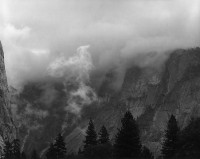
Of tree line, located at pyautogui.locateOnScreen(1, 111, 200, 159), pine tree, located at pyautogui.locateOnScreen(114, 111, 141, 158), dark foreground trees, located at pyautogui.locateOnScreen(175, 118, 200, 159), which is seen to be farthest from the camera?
pine tree, located at pyautogui.locateOnScreen(114, 111, 141, 158)

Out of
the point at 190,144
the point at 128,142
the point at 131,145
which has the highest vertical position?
the point at 128,142

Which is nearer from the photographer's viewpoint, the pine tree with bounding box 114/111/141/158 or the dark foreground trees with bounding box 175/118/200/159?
the dark foreground trees with bounding box 175/118/200/159

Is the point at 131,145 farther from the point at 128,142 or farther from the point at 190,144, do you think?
the point at 190,144

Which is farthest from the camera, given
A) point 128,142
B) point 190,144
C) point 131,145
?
point 128,142

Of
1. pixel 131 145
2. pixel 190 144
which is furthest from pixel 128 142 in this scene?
pixel 190 144

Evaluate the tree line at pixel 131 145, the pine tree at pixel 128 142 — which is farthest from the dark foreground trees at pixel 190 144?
the pine tree at pixel 128 142

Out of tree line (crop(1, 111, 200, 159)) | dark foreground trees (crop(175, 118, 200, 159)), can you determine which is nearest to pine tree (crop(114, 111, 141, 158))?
tree line (crop(1, 111, 200, 159))

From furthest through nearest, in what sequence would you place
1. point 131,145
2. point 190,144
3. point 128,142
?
point 128,142
point 131,145
point 190,144

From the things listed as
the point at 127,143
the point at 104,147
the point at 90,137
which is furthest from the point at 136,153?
the point at 90,137

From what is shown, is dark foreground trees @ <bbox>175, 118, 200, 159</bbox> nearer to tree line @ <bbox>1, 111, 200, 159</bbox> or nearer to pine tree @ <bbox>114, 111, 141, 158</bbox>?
tree line @ <bbox>1, 111, 200, 159</bbox>

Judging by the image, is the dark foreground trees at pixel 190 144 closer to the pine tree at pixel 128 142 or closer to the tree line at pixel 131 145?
the tree line at pixel 131 145

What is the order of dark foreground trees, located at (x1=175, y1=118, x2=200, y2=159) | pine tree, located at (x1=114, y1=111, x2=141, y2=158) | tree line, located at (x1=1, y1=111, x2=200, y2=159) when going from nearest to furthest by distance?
dark foreground trees, located at (x1=175, y1=118, x2=200, y2=159), tree line, located at (x1=1, y1=111, x2=200, y2=159), pine tree, located at (x1=114, y1=111, x2=141, y2=158)

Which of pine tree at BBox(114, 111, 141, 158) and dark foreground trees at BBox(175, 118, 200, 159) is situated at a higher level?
pine tree at BBox(114, 111, 141, 158)

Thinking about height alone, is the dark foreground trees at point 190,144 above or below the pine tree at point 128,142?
below
